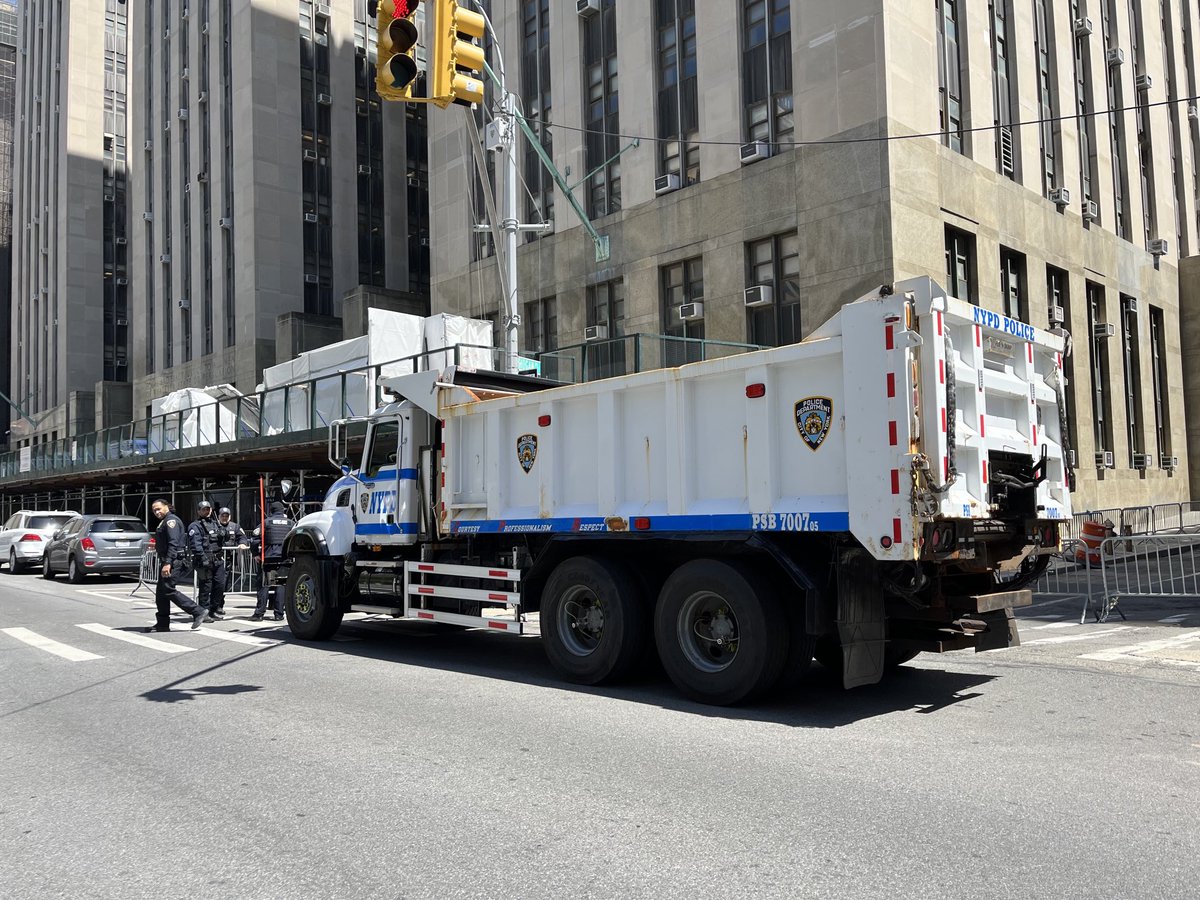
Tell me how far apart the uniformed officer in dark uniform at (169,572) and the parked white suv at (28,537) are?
49.7ft

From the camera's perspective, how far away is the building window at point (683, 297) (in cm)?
2608

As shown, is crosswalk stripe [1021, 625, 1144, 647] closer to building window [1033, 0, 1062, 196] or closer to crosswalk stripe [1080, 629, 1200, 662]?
crosswalk stripe [1080, 629, 1200, 662]

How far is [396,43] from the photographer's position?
852 cm

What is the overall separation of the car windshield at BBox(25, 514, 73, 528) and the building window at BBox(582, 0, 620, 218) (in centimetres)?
1750

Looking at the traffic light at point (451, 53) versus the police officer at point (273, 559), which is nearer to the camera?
the traffic light at point (451, 53)

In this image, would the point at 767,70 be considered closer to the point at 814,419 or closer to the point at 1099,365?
the point at 1099,365

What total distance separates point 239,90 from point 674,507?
45780 millimetres

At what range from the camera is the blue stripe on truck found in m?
7.03

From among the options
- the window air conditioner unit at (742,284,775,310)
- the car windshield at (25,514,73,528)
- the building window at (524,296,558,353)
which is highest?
the building window at (524,296,558,353)

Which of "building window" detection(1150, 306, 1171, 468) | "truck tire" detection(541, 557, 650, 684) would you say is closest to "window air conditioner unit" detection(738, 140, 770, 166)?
Result: "building window" detection(1150, 306, 1171, 468)

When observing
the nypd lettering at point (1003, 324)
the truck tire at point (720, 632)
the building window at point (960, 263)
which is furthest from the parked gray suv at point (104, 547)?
the nypd lettering at point (1003, 324)

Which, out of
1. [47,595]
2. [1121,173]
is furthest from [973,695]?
[1121,173]

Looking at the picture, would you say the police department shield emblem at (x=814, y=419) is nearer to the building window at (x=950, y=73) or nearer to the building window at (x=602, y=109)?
the building window at (x=950, y=73)

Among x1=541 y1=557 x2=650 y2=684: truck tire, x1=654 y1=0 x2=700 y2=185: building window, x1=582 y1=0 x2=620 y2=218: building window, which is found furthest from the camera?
x1=582 y1=0 x2=620 y2=218: building window
